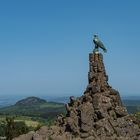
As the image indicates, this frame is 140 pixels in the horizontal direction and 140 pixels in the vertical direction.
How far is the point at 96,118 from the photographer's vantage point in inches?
2282

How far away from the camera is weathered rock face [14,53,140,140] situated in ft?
186

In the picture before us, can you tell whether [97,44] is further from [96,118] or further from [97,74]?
[96,118]

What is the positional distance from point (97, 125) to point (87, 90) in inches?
232

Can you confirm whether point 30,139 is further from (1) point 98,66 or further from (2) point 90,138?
(1) point 98,66

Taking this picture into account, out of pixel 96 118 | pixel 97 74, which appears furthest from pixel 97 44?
pixel 96 118

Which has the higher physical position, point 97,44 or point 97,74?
point 97,44

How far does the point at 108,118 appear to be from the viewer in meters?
57.9

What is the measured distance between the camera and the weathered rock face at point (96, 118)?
56.8 meters

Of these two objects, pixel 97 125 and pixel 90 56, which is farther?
pixel 90 56

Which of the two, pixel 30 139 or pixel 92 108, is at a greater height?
pixel 92 108

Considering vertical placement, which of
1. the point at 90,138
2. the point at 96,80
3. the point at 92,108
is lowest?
the point at 90,138

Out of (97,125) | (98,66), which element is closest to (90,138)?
(97,125)

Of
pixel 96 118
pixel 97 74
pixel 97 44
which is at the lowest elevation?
pixel 96 118

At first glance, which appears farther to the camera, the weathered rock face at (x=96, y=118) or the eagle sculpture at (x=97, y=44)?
the eagle sculpture at (x=97, y=44)
